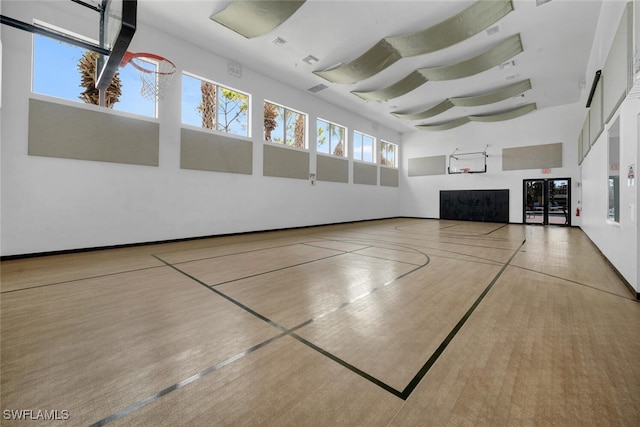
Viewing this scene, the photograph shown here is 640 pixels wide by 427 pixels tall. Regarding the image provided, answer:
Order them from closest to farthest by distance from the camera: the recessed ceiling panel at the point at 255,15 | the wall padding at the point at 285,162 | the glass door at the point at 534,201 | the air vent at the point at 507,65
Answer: the recessed ceiling panel at the point at 255,15
the air vent at the point at 507,65
the wall padding at the point at 285,162
the glass door at the point at 534,201

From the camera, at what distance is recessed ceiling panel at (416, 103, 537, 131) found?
10.1 metres

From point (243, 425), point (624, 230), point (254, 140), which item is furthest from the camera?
point (254, 140)

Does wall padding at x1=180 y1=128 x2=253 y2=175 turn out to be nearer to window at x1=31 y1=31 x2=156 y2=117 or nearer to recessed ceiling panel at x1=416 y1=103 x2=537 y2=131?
window at x1=31 y1=31 x2=156 y2=117

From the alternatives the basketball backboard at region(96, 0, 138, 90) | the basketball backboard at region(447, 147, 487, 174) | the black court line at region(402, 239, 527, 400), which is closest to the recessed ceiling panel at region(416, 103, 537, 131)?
the basketball backboard at region(447, 147, 487, 174)

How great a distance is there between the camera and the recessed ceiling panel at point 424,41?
4.93 m

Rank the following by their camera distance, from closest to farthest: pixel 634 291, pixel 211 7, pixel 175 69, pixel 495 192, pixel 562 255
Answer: pixel 634 291
pixel 562 255
pixel 211 7
pixel 175 69
pixel 495 192

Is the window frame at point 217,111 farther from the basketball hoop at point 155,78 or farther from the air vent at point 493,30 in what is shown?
the air vent at point 493,30

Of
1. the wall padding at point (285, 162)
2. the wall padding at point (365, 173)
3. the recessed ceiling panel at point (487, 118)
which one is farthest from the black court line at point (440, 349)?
the recessed ceiling panel at point (487, 118)

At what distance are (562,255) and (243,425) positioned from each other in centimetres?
592

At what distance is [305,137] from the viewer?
30.7 feet

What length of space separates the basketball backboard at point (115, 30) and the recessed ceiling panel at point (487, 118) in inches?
454

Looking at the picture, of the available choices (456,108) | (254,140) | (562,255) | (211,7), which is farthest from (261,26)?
(456,108)

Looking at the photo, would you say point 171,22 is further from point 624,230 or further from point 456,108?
point 456,108

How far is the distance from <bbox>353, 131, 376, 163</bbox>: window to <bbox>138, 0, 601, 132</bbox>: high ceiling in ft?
9.04
